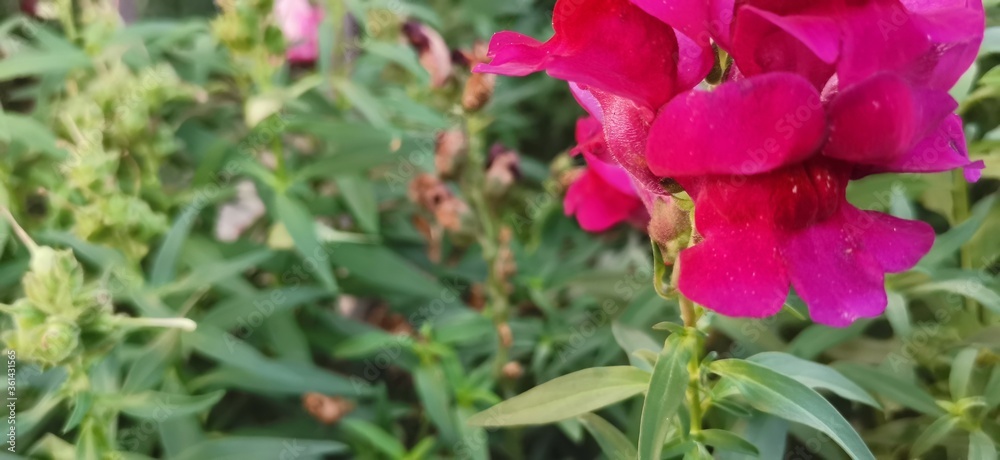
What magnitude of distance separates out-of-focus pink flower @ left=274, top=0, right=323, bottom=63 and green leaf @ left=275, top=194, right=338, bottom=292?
0.26 m

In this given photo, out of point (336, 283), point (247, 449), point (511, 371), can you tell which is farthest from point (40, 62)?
point (511, 371)

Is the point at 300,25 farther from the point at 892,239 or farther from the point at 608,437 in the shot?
the point at 892,239

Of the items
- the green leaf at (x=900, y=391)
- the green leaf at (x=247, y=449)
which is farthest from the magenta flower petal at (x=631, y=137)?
the green leaf at (x=247, y=449)

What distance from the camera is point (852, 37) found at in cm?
33

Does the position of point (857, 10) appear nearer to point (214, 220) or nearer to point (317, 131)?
point (317, 131)

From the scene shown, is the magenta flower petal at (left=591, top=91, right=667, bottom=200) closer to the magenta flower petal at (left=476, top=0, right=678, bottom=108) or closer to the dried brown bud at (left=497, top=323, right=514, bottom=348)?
the magenta flower petal at (left=476, top=0, right=678, bottom=108)

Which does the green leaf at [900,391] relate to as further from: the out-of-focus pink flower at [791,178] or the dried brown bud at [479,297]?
the dried brown bud at [479,297]

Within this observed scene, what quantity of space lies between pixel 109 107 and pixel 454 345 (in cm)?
45

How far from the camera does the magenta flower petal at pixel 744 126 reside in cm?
34

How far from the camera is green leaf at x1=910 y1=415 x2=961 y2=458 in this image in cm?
54

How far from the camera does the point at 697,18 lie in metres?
0.35

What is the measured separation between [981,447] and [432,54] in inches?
26.5

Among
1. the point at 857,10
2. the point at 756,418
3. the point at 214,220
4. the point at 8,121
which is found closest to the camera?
the point at 857,10

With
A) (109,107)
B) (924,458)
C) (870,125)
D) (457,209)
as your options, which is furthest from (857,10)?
(109,107)
